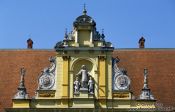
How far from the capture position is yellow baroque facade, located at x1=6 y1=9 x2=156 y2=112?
27781mm

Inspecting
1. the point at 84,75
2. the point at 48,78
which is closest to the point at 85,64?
the point at 84,75

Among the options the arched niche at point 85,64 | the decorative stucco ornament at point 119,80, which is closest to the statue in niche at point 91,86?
the arched niche at point 85,64

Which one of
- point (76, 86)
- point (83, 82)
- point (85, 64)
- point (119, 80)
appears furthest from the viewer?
point (85, 64)

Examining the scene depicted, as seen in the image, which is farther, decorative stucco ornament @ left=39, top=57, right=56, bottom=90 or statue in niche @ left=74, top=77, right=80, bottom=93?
decorative stucco ornament @ left=39, top=57, right=56, bottom=90

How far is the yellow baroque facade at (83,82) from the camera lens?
27781 millimetres

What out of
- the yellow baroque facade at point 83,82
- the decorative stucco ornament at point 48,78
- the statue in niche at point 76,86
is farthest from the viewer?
the decorative stucco ornament at point 48,78

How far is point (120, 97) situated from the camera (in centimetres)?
2814

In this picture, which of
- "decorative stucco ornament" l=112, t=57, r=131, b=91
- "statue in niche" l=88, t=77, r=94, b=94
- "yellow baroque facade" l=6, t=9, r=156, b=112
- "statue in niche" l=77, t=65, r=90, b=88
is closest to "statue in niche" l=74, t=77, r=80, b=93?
"yellow baroque facade" l=6, t=9, r=156, b=112

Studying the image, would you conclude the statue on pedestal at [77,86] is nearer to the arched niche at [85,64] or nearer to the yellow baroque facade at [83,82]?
the yellow baroque facade at [83,82]

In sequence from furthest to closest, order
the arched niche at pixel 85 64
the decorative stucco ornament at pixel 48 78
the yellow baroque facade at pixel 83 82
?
the arched niche at pixel 85 64 → the decorative stucco ornament at pixel 48 78 → the yellow baroque facade at pixel 83 82

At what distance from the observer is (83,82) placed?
1102 inches

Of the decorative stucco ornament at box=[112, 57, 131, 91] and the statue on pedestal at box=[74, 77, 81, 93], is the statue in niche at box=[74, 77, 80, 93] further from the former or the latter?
the decorative stucco ornament at box=[112, 57, 131, 91]

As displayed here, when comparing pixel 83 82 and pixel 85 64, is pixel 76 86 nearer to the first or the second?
pixel 83 82

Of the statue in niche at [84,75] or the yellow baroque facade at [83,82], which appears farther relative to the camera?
the statue in niche at [84,75]
